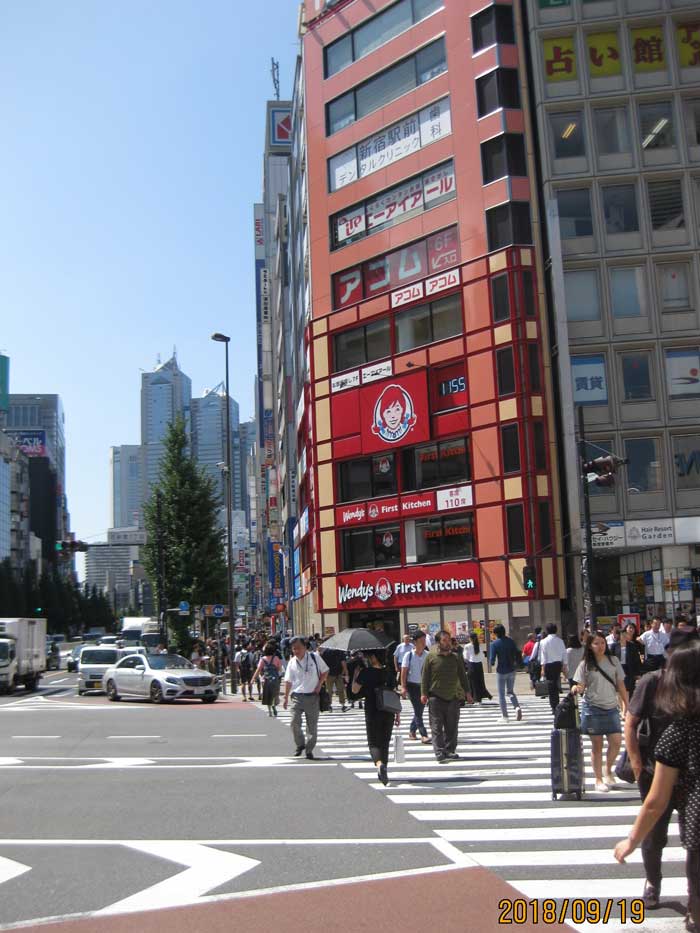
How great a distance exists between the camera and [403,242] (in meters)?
44.1

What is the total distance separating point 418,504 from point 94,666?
1420cm

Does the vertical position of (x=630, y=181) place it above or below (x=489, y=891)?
above

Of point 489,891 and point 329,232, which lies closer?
point 489,891

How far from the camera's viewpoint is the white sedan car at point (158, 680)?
30.5m

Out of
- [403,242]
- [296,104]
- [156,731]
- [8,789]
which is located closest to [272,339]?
[296,104]

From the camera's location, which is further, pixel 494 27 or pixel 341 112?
pixel 341 112

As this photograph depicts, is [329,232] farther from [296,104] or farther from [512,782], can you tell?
[512,782]

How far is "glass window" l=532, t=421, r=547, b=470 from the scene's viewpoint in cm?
3934

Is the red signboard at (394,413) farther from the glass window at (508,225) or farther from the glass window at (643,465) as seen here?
the glass window at (643,465)

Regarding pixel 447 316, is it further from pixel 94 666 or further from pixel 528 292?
pixel 94 666

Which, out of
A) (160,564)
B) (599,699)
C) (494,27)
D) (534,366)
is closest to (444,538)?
(534,366)

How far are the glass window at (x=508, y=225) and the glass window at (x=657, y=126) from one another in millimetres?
5221

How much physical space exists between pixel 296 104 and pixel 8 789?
5725cm

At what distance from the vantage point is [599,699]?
11633 millimetres
